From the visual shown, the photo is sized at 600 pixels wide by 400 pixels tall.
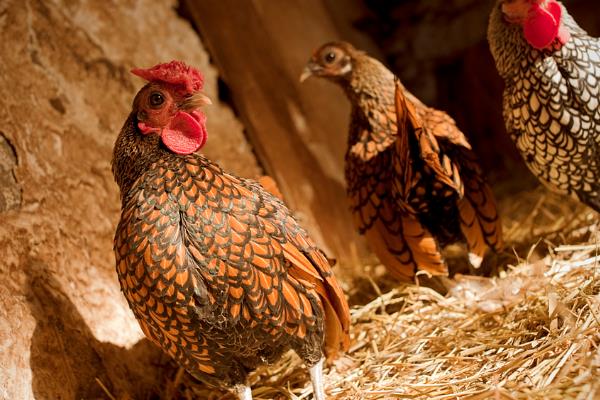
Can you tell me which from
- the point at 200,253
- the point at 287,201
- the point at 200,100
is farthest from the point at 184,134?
the point at 287,201

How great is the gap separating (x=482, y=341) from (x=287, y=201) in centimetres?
123

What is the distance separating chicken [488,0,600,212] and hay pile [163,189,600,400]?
0.98 ft

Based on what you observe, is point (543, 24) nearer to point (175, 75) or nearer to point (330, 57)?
point (330, 57)

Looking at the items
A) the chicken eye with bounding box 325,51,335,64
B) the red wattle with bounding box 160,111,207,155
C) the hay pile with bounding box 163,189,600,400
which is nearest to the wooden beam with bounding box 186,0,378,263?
the chicken eye with bounding box 325,51,335,64

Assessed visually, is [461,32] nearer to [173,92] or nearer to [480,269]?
[480,269]

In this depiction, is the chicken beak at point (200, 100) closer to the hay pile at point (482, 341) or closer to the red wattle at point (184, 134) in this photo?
the red wattle at point (184, 134)

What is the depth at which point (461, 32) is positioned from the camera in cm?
348

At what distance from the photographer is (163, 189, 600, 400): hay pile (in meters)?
1.55

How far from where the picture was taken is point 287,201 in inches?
112

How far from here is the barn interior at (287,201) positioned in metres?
1.75

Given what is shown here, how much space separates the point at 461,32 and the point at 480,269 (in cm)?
164

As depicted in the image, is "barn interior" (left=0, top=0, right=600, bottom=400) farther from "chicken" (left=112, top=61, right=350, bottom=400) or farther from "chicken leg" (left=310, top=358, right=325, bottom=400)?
"chicken" (left=112, top=61, right=350, bottom=400)

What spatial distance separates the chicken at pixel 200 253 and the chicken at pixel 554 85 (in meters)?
0.86

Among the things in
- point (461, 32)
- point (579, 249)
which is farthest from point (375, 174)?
point (461, 32)
